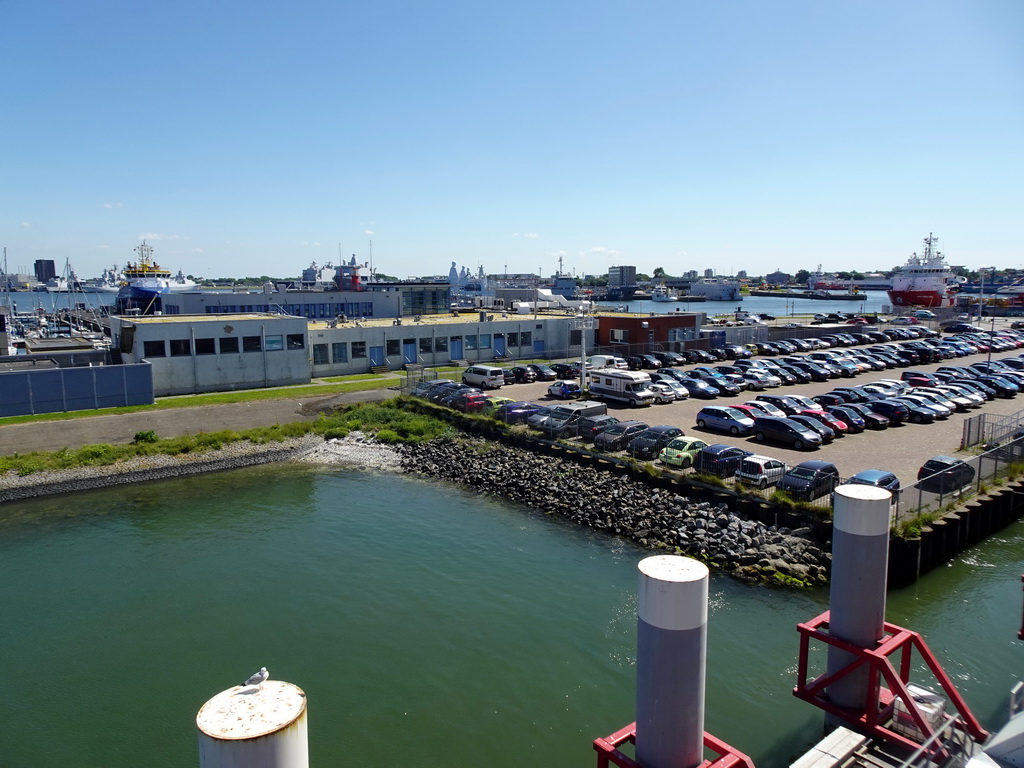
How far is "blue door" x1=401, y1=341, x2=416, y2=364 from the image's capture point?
49438 millimetres

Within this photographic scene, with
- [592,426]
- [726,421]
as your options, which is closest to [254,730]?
[592,426]

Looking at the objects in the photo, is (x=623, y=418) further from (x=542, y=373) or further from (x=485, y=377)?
(x=542, y=373)

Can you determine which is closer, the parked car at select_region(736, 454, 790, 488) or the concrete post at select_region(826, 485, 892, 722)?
the concrete post at select_region(826, 485, 892, 722)

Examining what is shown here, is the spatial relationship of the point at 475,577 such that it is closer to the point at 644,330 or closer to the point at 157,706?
the point at 157,706

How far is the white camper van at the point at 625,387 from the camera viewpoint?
36.2 metres

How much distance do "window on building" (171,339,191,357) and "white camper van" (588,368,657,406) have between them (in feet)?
78.3

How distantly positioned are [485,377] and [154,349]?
19127 mm

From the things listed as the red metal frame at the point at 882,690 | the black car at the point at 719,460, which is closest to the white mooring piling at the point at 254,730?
the red metal frame at the point at 882,690

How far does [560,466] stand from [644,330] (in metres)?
27.9

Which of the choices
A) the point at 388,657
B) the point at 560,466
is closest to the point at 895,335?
the point at 560,466

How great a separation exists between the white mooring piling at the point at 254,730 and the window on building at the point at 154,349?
127 feet

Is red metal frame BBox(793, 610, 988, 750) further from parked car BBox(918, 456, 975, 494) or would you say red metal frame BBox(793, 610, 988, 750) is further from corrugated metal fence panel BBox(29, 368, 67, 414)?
corrugated metal fence panel BBox(29, 368, 67, 414)

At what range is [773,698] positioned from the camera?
1358 centimetres

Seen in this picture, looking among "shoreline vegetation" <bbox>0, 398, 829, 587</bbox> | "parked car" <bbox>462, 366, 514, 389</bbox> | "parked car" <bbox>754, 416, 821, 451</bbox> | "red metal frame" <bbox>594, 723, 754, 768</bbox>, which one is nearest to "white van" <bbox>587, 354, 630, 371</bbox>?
"parked car" <bbox>462, 366, 514, 389</bbox>
